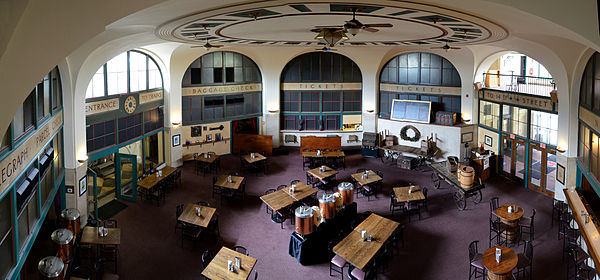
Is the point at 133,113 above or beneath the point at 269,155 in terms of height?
above

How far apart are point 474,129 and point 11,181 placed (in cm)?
1847

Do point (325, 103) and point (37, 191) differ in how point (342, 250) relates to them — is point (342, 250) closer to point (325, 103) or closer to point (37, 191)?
point (37, 191)

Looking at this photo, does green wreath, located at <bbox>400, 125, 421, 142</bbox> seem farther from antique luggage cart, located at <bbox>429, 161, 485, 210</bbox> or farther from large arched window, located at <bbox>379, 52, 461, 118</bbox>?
antique luggage cart, located at <bbox>429, 161, 485, 210</bbox>

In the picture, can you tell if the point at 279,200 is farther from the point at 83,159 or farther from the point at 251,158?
the point at 83,159

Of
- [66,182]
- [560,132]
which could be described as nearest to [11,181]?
[66,182]

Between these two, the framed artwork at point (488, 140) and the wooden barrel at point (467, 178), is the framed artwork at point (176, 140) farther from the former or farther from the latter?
the framed artwork at point (488, 140)

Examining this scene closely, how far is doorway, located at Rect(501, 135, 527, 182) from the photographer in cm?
1780

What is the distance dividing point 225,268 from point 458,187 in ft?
30.3

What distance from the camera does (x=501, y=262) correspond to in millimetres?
10188

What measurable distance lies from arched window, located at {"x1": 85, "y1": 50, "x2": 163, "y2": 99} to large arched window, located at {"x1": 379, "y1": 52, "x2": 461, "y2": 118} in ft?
37.4

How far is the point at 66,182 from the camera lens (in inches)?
513

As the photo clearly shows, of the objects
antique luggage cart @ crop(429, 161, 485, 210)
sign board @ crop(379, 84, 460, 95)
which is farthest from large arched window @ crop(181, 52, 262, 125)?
antique luggage cart @ crop(429, 161, 485, 210)

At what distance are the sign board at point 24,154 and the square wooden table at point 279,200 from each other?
6496 millimetres

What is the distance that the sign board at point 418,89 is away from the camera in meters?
21.0
